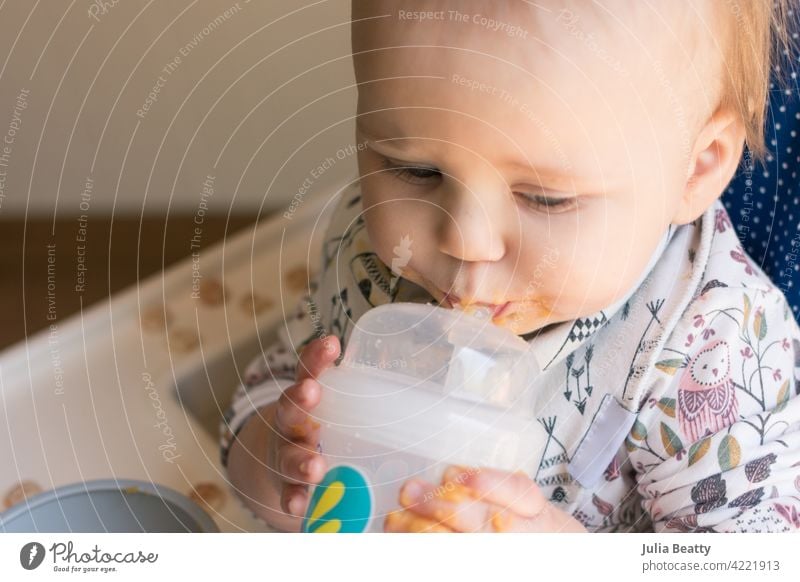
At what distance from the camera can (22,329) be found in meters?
0.60

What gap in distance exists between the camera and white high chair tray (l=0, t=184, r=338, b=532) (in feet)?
1.76

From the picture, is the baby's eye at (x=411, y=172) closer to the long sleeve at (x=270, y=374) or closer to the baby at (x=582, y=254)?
the baby at (x=582, y=254)

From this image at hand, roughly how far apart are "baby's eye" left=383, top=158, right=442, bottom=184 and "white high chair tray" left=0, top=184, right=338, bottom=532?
0.17m

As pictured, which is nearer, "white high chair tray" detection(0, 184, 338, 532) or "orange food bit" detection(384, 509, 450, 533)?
"orange food bit" detection(384, 509, 450, 533)

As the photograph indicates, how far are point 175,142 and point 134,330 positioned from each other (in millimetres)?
153

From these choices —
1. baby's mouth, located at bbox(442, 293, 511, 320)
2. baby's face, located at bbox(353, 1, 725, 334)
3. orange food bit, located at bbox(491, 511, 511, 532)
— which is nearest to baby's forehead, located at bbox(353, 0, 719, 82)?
baby's face, located at bbox(353, 1, 725, 334)

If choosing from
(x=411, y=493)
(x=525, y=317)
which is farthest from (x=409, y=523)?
(x=525, y=317)

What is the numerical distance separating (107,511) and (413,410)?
19 centimetres

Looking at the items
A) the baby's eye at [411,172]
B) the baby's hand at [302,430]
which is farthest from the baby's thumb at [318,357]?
the baby's eye at [411,172]

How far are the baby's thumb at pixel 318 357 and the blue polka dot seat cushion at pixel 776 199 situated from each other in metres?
0.24

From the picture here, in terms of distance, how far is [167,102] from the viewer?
0.54 metres

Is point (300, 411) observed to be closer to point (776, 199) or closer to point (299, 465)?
point (299, 465)

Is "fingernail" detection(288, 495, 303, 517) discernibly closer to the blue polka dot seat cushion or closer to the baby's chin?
the baby's chin

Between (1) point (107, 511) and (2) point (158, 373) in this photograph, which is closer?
(1) point (107, 511)
